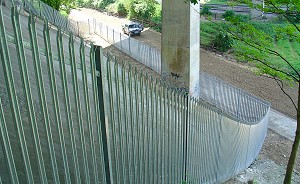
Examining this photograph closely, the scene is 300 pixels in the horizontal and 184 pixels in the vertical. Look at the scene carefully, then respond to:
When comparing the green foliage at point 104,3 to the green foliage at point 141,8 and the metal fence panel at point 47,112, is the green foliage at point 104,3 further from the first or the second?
the metal fence panel at point 47,112

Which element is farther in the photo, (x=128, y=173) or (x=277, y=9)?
(x=277, y=9)

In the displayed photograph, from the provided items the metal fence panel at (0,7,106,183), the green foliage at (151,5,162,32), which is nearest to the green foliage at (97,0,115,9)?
the green foliage at (151,5,162,32)

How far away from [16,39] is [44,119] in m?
0.65

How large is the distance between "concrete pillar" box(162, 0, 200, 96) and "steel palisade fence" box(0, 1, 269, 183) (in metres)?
9.47

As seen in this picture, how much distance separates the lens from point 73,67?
298 centimetres

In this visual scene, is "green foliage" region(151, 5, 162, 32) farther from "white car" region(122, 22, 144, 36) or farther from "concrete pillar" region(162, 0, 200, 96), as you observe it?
"concrete pillar" region(162, 0, 200, 96)

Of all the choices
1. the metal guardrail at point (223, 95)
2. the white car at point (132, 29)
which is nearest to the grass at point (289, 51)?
the metal guardrail at point (223, 95)

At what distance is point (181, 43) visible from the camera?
624 inches

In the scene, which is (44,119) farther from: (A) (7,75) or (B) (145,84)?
(B) (145,84)

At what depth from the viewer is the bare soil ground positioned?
35.9ft

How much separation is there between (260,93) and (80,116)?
17942 mm

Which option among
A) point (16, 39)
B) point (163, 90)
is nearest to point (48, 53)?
point (16, 39)

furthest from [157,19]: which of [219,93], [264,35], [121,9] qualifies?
[264,35]

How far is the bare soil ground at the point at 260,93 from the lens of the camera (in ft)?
35.9
